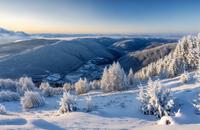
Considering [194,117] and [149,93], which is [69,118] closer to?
[149,93]

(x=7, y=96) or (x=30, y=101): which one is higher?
(x=30, y=101)

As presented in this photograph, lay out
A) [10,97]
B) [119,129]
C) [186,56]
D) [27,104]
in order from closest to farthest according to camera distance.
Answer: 1. [119,129]
2. [27,104]
3. [10,97]
4. [186,56]

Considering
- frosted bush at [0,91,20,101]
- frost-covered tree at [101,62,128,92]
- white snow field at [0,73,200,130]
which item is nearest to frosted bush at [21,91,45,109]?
frosted bush at [0,91,20,101]

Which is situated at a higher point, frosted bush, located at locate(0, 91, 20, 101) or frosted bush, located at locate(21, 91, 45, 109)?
frosted bush, located at locate(21, 91, 45, 109)

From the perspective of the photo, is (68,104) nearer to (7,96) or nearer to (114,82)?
(7,96)

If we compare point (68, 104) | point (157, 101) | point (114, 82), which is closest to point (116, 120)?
point (157, 101)

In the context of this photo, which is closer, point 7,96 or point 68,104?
point 68,104

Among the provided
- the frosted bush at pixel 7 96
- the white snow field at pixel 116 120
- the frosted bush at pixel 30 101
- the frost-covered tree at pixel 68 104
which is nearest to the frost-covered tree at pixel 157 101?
the white snow field at pixel 116 120

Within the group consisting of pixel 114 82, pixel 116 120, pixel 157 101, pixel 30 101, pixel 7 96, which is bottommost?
pixel 114 82

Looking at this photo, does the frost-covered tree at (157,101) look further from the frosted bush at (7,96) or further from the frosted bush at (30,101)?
the frosted bush at (7,96)

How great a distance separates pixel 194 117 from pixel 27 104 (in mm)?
22680

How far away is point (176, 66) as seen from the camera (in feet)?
218

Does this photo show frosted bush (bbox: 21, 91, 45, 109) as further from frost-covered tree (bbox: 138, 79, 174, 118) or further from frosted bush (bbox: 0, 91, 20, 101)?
frost-covered tree (bbox: 138, 79, 174, 118)

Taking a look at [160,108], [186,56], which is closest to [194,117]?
[160,108]
